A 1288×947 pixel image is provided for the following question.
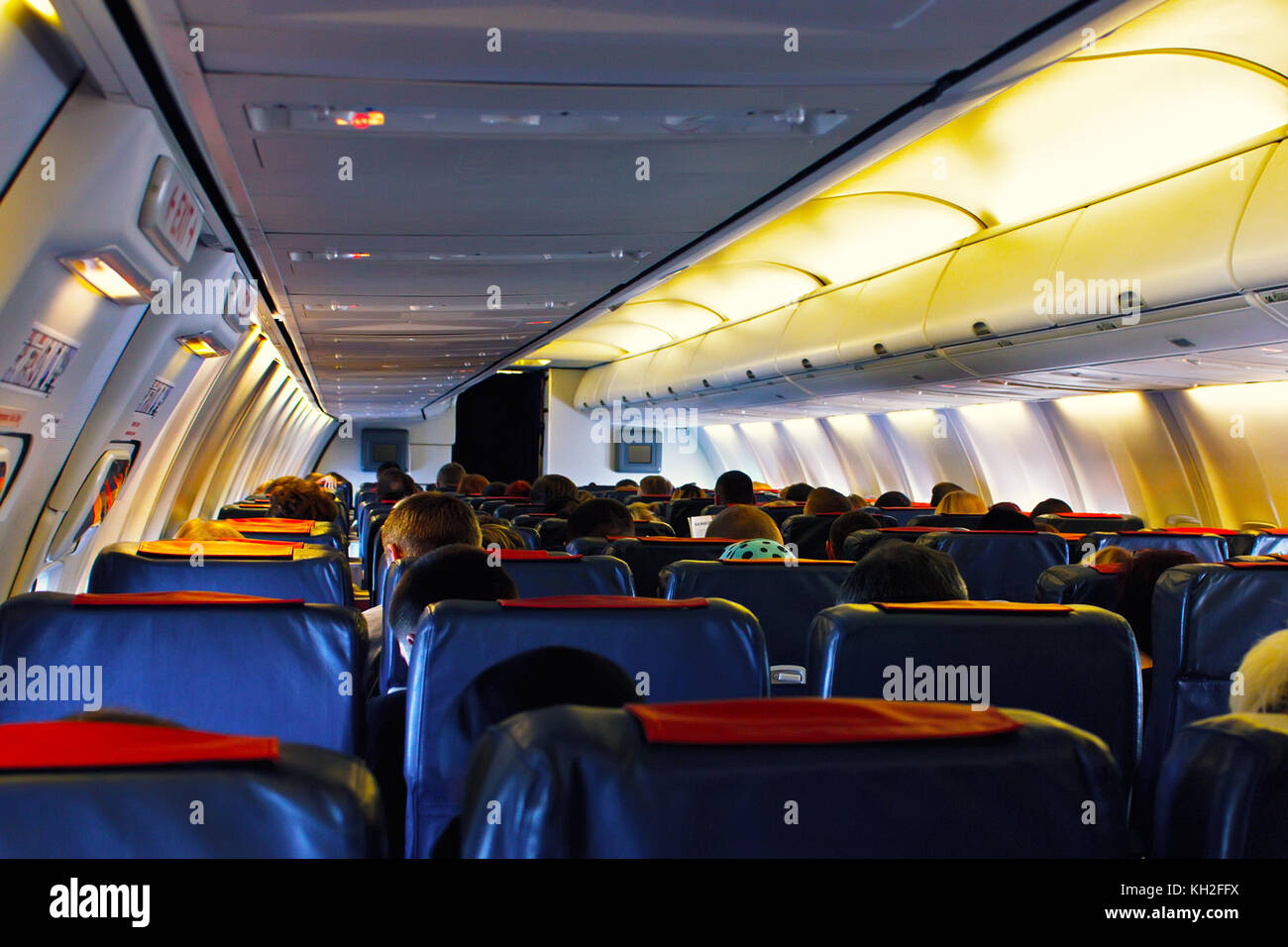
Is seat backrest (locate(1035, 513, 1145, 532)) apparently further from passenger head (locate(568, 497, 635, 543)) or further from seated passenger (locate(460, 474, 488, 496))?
seated passenger (locate(460, 474, 488, 496))

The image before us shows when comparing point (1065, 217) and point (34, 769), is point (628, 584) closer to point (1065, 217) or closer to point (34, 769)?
point (34, 769)

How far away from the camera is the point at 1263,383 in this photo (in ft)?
35.5

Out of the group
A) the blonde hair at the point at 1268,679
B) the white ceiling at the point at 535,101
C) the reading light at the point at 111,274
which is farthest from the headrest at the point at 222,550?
the blonde hair at the point at 1268,679

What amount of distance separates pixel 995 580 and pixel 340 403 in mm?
19997

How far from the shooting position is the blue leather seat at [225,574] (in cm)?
383

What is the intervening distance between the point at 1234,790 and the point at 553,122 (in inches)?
116

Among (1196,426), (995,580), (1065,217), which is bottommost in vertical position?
(995,580)

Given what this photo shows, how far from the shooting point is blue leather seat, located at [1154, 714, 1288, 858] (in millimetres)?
1187

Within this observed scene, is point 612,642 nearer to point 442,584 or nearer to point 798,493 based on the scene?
point 442,584

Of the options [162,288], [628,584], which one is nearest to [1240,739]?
[628,584]

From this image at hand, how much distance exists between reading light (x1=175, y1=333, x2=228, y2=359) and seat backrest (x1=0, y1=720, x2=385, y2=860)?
19.7 ft

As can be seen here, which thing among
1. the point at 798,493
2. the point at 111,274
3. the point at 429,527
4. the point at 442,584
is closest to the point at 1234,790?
the point at 442,584

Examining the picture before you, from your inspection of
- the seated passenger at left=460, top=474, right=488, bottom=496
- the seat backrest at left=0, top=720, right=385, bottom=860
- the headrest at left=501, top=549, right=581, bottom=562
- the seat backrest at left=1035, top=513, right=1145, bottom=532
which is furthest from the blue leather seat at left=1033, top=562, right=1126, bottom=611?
the seated passenger at left=460, top=474, right=488, bottom=496

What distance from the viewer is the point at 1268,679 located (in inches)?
64.8
